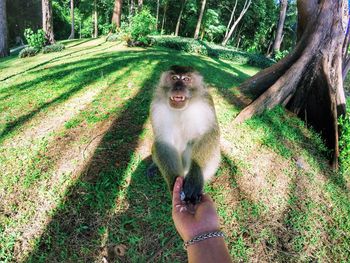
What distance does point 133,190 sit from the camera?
133 inches

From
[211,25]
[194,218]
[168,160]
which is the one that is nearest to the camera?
[194,218]

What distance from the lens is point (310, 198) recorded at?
370 cm

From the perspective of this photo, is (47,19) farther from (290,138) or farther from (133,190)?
(133,190)

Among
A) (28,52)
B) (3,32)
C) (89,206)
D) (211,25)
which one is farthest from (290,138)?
(211,25)

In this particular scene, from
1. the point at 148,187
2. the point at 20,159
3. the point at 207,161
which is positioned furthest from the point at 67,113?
the point at 207,161

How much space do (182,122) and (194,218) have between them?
94 centimetres

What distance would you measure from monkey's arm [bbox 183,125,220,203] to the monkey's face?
1.31ft

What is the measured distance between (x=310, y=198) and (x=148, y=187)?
2084mm

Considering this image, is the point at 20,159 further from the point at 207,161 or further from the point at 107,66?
the point at 107,66

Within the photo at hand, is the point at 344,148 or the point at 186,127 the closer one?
the point at 186,127

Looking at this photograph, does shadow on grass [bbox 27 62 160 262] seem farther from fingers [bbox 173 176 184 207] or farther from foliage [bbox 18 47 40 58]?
foliage [bbox 18 47 40 58]

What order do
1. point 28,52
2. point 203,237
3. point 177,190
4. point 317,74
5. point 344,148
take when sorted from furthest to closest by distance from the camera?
point 28,52
point 317,74
point 344,148
point 177,190
point 203,237

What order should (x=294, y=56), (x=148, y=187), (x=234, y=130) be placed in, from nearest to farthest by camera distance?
1. (x=148, y=187)
2. (x=234, y=130)
3. (x=294, y=56)

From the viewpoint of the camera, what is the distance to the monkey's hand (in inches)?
104
